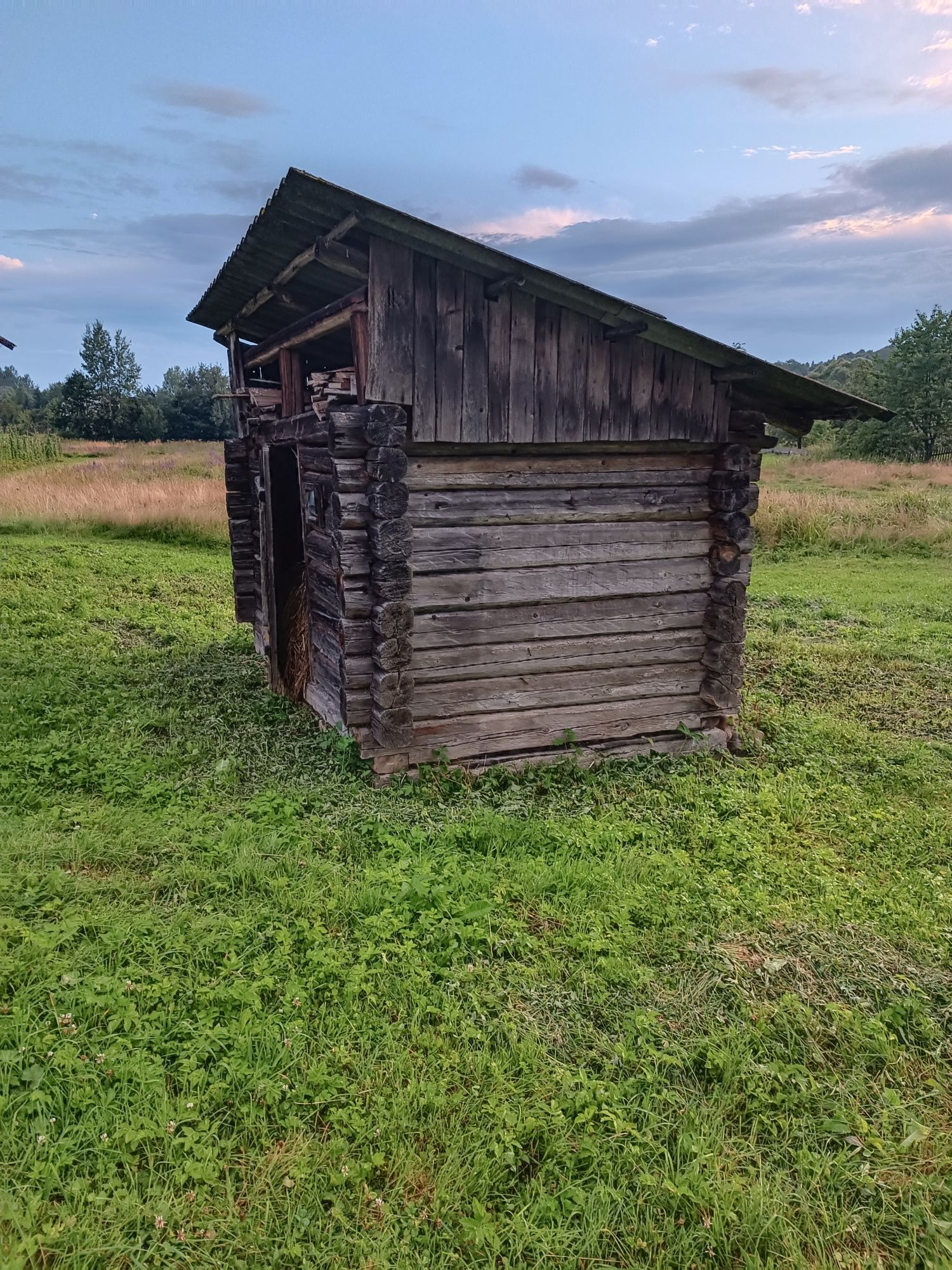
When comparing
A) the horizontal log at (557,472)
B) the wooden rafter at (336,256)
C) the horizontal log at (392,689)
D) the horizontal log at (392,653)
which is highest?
the wooden rafter at (336,256)

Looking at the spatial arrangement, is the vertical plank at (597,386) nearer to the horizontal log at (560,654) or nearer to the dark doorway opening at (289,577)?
the horizontal log at (560,654)

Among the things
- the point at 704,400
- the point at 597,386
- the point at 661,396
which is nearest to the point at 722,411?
the point at 704,400

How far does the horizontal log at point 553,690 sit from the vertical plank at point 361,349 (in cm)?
246

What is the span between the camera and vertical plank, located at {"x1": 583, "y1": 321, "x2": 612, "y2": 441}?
653 centimetres

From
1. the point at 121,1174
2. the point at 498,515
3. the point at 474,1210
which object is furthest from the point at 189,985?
the point at 498,515

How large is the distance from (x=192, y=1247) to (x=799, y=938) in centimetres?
359

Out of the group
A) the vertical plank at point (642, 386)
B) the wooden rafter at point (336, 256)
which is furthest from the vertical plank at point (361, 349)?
the vertical plank at point (642, 386)

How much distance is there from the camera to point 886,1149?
3.35 metres

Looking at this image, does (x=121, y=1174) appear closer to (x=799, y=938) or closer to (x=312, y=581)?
(x=799, y=938)

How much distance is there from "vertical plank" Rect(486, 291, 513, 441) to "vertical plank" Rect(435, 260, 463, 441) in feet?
0.86

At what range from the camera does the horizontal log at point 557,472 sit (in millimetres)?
6293

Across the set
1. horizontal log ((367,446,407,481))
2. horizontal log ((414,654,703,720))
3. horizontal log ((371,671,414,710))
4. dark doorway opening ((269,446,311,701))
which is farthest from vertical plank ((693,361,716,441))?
dark doorway opening ((269,446,311,701))

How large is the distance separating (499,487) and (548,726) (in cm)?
228

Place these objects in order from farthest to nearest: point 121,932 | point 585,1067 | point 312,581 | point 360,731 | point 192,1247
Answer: point 312,581
point 360,731
point 121,932
point 585,1067
point 192,1247
